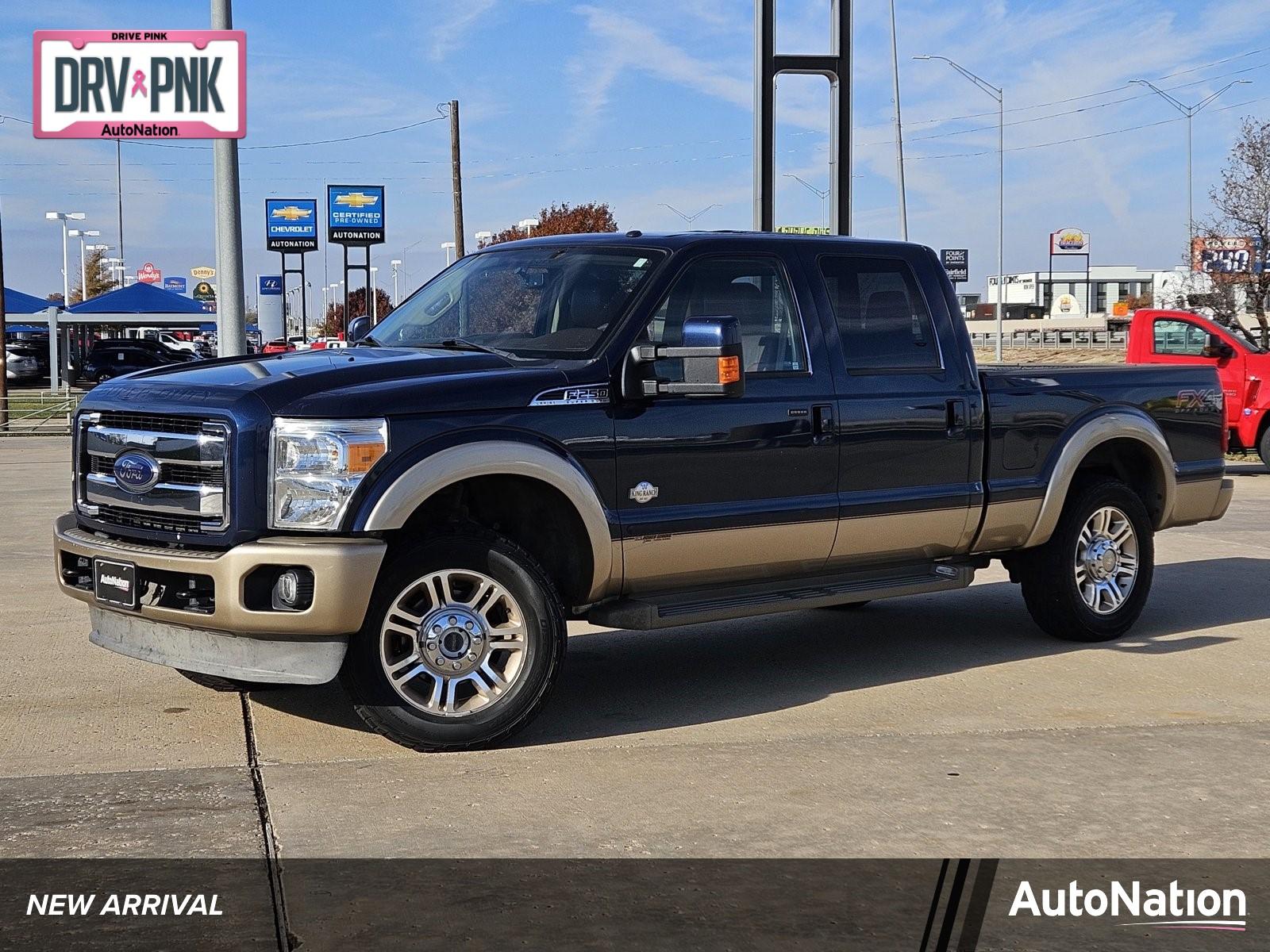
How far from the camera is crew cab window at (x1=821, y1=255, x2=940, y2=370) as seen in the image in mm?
7215

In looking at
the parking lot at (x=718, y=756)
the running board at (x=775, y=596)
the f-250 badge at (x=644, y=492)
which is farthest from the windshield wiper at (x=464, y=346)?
the parking lot at (x=718, y=756)

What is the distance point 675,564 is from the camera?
21.3 ft

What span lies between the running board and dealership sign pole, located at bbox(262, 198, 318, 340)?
94226 millimetres

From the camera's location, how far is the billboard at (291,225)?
324 feet

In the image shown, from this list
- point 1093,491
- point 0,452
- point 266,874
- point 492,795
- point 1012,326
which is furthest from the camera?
point 1012,326

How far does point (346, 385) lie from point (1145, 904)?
330cm

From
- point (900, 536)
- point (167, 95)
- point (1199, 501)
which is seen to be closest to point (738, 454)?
point (900, 536)

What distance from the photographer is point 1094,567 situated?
8164mm

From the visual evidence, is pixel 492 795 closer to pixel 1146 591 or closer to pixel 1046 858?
pixel 1046 858

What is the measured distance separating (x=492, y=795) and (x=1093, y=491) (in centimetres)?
416

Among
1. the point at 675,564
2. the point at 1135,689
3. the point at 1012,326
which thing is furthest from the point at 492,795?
the point at 1012,326

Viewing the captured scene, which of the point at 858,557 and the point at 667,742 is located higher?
the point at 858,557

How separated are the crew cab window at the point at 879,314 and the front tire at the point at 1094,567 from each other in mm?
1320

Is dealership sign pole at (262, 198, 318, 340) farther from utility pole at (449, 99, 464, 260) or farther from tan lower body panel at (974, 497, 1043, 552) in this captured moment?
tan lower body panel at (974, 497, 1043, 552)
